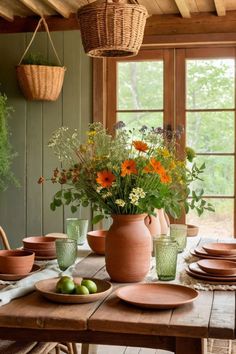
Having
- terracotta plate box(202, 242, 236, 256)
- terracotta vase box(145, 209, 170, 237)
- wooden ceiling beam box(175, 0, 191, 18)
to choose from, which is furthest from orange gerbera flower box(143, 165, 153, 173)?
wooden ceiling beam box(175, 0, 191, 18)

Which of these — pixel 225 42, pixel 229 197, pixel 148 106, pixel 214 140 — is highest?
pixel 225 42

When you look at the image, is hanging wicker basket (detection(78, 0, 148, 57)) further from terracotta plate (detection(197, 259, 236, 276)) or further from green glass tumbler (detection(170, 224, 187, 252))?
terracotta plate (detection(197, 259, 236, 276))

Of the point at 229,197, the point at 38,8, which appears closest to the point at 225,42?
the point at 229,197

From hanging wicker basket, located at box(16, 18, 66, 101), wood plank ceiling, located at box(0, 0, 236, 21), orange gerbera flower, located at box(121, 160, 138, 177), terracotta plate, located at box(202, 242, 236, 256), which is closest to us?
orange gerbera flower, located at box(121, 160, 138, 177)

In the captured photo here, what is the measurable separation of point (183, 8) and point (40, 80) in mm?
1164

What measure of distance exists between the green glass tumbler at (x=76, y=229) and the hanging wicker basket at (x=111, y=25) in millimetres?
852

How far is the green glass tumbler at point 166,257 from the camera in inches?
72.6

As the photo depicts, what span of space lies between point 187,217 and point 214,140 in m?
0.63

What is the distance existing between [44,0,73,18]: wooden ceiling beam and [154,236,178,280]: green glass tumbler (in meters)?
2.46

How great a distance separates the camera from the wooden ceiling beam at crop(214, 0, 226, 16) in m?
3.64

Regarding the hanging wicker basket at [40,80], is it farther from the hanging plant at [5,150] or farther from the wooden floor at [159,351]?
the wooden floor at [159,351]

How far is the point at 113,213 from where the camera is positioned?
1.92 meters

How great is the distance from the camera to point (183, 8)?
379 cm

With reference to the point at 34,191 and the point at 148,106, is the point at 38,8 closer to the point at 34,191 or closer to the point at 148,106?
the point at 148,106
